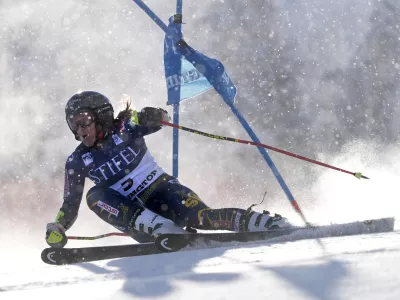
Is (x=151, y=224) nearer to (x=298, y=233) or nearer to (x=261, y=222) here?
(x=261, y=222)

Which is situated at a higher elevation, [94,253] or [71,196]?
[71,196]

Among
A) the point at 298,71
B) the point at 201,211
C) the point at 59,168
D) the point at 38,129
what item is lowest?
the point at 201,211

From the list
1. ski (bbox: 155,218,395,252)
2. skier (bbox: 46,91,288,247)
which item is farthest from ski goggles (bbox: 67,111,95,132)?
ski (bbox: 155,218,395,252)

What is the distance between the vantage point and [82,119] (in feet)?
14.3

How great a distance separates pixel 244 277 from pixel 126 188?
264cm

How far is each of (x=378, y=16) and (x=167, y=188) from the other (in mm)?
13179

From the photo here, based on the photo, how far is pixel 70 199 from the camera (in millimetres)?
4488

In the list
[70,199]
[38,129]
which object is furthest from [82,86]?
[70,199]

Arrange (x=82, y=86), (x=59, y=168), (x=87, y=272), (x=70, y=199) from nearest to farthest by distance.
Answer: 1. (x=87, y=272)
2. (x=70, y=199)
3. (x=59, y=168)
4. (x=82, y=86)

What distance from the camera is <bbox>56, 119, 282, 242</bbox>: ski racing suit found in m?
4.18

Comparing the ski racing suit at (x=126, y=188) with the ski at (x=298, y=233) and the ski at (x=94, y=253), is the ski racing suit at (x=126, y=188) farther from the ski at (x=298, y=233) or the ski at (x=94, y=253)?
the ski at (x=298, y=233)

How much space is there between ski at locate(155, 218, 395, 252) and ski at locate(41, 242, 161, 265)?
11 centimetres

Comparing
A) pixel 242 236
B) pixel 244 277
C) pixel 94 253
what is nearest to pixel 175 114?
pixel 94 253

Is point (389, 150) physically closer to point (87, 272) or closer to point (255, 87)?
point (255, 87)
